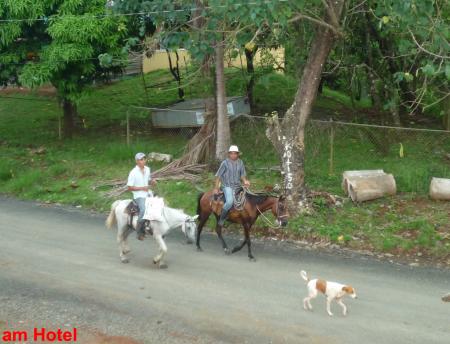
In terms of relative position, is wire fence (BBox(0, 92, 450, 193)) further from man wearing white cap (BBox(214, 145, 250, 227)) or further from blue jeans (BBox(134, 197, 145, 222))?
blue jeans (BBox(134, 197, 145, 222))

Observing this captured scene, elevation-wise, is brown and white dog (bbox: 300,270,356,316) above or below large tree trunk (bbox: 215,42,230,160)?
below

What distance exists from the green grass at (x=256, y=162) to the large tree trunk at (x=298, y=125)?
29.7 inches

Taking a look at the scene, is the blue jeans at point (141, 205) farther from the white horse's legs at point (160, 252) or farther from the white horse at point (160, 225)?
the white horse's legs at point (160, 252)

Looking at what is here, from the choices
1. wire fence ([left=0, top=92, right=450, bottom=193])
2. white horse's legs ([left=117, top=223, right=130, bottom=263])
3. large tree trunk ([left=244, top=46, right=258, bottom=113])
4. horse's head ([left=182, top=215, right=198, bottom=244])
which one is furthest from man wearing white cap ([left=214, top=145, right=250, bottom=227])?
large tree trunk ([left=244, top=46, right=258, bottom=113])

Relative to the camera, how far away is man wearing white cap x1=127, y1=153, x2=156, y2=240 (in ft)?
36.3

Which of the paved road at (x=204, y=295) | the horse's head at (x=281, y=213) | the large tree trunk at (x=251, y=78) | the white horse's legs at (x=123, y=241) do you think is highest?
the large tree trunk at (x=251, y=78)

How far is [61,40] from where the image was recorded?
58.6 ft

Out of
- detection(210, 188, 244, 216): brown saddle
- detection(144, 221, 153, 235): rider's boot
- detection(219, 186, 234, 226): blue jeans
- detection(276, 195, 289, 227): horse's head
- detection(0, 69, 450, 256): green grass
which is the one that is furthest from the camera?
detection(0, 69, 450, 256): green grass

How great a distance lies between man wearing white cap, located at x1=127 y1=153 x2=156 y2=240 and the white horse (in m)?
0.22

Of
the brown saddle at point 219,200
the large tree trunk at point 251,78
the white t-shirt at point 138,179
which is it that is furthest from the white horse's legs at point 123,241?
the large tree trunk at point 251,78

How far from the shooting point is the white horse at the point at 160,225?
11031 millimetres

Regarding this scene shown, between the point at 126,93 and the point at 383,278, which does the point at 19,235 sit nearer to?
the point at 383,278

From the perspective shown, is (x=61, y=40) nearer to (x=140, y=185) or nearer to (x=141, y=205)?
(x=140, y=185)

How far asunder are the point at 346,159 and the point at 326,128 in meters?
1.11
